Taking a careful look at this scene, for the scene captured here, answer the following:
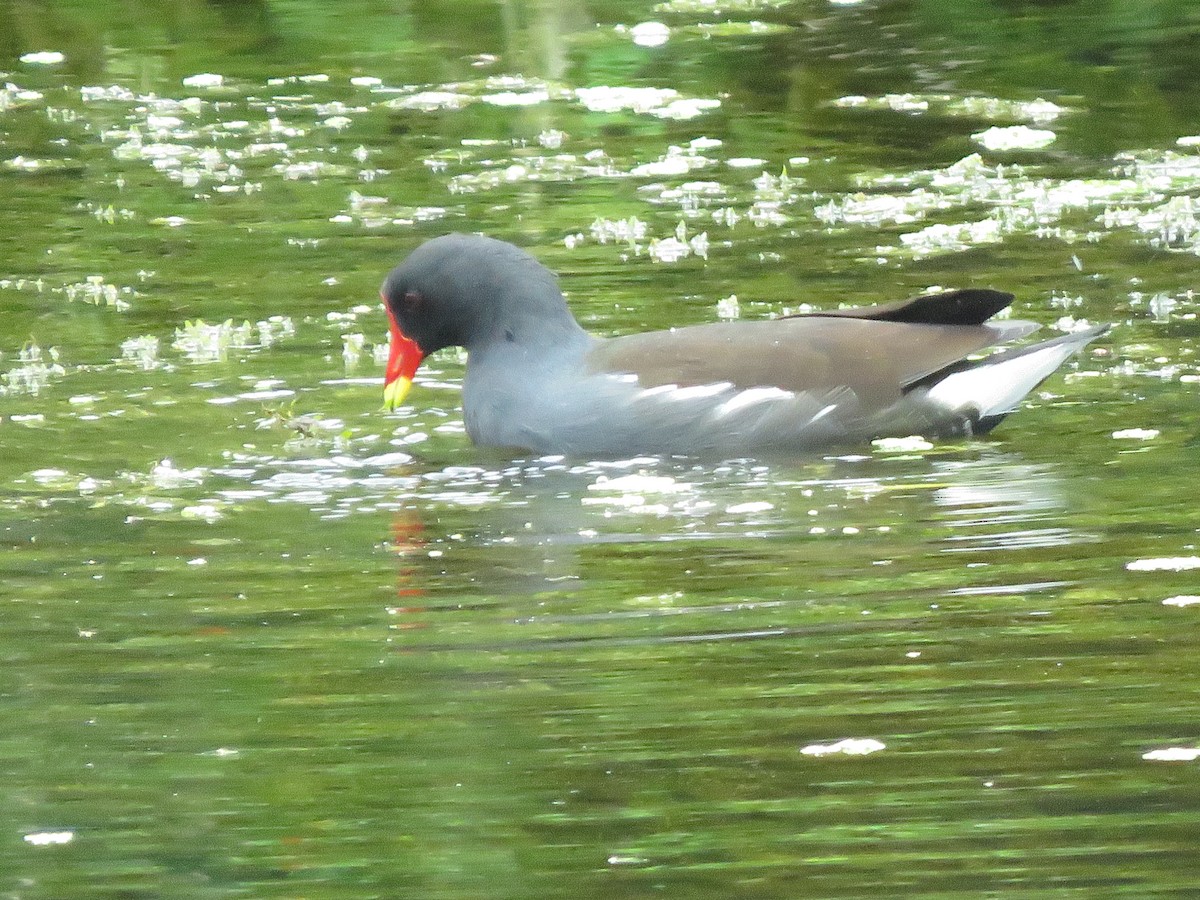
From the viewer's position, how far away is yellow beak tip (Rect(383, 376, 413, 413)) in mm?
7188

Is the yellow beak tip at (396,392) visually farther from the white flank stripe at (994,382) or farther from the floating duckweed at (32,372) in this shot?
the white flank stripe at (994,382)

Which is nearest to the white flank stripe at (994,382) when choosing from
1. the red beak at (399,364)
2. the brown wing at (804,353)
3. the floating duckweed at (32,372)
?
the brown wing at (804,353)

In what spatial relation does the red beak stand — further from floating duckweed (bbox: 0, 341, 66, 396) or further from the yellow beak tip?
floating duckweed (bbox: 0, 341, 66, 396)

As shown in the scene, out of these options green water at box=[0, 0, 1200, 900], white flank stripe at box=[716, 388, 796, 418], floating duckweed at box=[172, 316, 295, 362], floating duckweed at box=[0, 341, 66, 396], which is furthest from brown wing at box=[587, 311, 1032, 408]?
floating duckweed at box=[0, 341, 66, 396]

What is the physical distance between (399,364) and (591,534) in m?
1.69

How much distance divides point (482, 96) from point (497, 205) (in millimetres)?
2794

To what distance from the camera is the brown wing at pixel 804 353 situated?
21.8 feet

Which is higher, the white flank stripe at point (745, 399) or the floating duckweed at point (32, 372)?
the floating duckweed at point (32, 372)

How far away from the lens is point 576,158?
10953mm

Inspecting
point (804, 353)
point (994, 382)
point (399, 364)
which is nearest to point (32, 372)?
point (399, 364)

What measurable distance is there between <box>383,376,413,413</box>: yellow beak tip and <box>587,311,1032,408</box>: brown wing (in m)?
0.69

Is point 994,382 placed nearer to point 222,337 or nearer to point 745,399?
point 745,399

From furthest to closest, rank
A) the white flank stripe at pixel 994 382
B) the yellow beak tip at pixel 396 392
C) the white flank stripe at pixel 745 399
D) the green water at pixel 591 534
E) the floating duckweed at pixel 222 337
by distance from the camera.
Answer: the floating duckweed at pixel 222 337
the yellow beak tip at pixel 396 392
the white flank stripe at pixel 994 382
the white flank stripe at pixel 745 399
the green water at pixel 591 534

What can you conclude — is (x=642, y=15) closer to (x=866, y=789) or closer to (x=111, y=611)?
(x=111, y=611)
